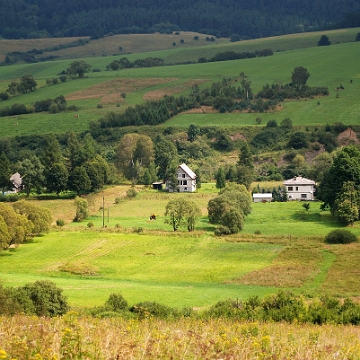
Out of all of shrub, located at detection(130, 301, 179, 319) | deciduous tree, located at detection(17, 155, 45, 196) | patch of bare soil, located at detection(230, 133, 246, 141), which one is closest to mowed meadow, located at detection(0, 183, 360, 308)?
shrub, located at detection(130, 301, 179, 319)

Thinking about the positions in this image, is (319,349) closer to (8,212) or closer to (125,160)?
(8,212)

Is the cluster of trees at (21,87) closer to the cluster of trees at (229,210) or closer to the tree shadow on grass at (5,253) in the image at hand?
the cluster of trees at (229,210)

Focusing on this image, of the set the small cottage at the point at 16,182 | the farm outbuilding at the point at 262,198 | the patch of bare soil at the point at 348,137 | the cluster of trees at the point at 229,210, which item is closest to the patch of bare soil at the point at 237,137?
the patch of bare soil at the point at 348,137

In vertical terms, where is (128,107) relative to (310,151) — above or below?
above

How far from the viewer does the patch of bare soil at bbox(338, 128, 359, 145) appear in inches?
4218

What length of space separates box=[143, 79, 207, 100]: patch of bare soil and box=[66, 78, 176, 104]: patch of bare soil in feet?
16.2

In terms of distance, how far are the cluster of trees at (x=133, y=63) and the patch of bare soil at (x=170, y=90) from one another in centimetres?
3416

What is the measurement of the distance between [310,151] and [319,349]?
8955cm

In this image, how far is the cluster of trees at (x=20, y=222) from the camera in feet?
182

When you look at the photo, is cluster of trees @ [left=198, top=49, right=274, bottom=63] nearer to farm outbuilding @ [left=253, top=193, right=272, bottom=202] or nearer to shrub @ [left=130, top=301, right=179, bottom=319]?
farm outbuilding @ [left=253, top=193, right=272, bottom=202]

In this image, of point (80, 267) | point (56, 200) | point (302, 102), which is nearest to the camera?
point (80, 267)

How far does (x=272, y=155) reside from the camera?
346ft

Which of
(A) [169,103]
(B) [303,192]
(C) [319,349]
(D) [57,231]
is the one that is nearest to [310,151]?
(B) [303,192]

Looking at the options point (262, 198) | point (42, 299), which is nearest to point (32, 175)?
point (262, 198)
